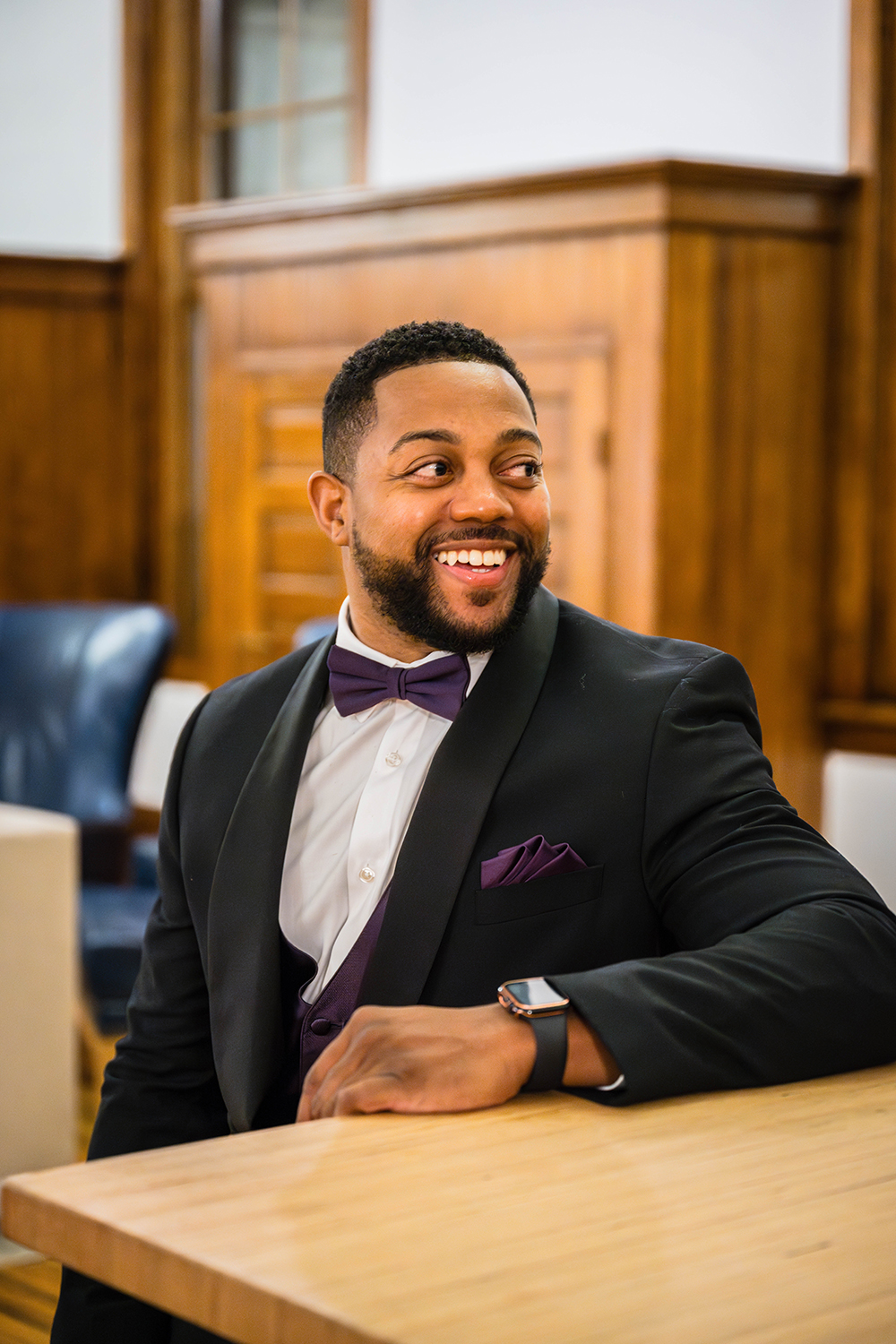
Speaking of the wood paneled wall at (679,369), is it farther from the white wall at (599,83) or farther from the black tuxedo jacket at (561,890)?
the black tuxedo jacket at (561,890)

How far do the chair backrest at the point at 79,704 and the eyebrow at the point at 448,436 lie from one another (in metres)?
2.71

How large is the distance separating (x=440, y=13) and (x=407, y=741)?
3936mm

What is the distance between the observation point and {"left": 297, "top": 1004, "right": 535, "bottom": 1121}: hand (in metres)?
1.12

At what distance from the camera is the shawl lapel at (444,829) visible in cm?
141

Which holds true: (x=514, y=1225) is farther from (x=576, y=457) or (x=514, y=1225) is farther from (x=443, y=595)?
(x=576, y=457)

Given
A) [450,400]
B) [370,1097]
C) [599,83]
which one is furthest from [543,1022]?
[599,83]

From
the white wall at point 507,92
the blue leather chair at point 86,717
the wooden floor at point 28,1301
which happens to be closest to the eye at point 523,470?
the wooden floor at point 28,1301

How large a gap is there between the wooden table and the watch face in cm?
6

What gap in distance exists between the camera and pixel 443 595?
159 cm

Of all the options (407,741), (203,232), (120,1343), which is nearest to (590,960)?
(407,741)

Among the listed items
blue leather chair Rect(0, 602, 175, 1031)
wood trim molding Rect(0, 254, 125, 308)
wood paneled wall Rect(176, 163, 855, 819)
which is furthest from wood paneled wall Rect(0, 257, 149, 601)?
wood paneled wall Rect(176, 163, 855, 819)

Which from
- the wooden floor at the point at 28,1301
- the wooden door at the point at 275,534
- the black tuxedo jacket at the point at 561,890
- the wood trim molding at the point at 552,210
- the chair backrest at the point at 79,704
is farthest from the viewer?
the wooden door at the point at 275,534

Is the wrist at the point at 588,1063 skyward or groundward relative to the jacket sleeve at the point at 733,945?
groundward

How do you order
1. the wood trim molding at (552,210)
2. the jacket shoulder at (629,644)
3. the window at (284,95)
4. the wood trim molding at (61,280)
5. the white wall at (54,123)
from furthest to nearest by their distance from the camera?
the white wall at (54,123) < the wood trim molding at (61,280) < the window at (284,95) < the wood trim molding at (552,210) < the jacket shoulder at (629,644)
